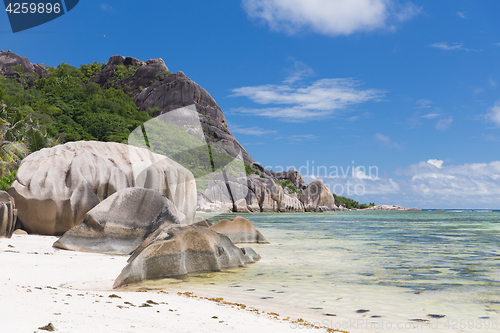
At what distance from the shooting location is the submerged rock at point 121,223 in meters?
9.41

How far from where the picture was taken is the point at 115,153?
13391 mm

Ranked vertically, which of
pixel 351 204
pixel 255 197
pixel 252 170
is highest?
pixel 252 170

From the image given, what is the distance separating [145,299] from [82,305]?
3.34ft

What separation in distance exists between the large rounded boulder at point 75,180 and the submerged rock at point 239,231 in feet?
6.62

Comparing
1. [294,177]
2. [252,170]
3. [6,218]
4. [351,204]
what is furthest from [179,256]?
[351,204]

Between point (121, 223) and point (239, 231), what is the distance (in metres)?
5.49

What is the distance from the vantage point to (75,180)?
11578mm

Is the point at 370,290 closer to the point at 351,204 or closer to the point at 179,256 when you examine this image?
the point at 179,256

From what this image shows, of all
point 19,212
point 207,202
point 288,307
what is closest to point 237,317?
point 288,307

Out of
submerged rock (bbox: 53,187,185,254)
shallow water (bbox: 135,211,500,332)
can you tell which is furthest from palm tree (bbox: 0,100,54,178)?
shallow water (bbox: 135,211,500,332)

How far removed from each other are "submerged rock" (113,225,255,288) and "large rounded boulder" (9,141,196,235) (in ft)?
15.3

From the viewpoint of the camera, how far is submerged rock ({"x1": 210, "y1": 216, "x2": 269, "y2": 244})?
46.1 feet

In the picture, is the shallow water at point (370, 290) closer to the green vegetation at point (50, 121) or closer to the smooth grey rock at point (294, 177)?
the green vegetation at point (50, 121)

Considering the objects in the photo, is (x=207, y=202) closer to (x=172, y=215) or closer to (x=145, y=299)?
(x=172, y=215)
